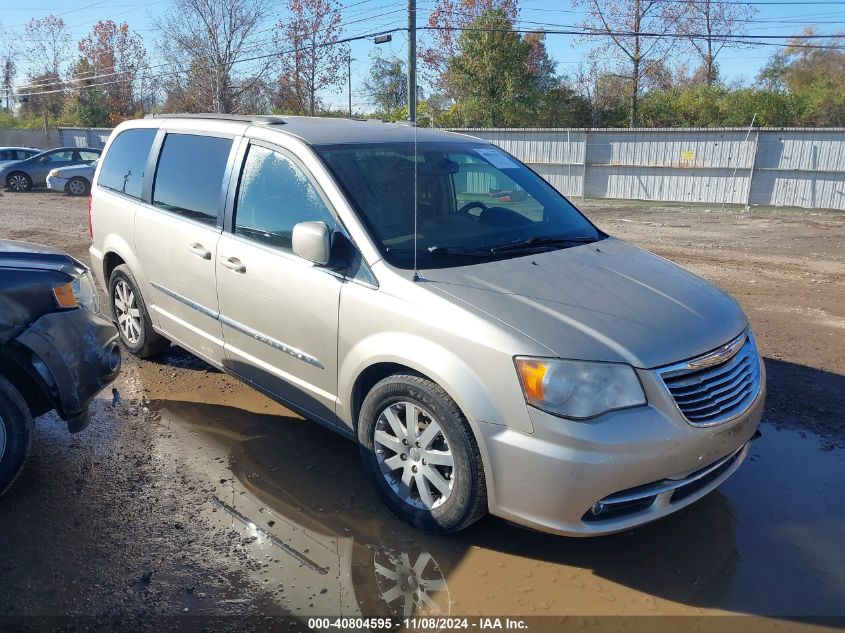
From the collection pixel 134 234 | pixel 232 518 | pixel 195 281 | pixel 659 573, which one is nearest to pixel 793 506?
pixel 659 573

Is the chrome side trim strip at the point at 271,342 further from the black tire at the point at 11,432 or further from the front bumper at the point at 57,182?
the front bumper at the point at 57,182

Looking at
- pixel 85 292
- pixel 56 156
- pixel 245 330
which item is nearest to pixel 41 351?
pixel 85 292

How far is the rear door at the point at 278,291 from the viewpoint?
371 centimetres

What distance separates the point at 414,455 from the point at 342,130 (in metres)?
2.17

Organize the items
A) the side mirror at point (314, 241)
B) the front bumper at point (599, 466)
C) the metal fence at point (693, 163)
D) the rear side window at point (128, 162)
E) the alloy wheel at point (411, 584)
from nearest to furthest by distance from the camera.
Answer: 1. the front bumper at point (599, 466)
2. the alloy wheel at point (411, 584)
3. the side mirror at point (314, 241)
4. the rear side window at point (128, 162)
5. the metal fence at point (693, 163)

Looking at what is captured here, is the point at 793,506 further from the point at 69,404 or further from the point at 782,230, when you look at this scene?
the point at 782,230

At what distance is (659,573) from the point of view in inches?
124

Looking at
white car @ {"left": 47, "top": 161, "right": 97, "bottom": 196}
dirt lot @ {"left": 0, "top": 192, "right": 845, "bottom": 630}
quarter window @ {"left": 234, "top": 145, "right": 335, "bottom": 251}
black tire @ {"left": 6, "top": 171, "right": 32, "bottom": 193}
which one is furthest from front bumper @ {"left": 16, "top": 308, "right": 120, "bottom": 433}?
black tire @ {"left": 6, "top": 171, "right": 32, "bottom": 193}

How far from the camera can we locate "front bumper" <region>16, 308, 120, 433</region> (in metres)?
3.62

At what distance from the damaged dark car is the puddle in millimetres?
839

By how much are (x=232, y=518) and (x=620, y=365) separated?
7.01ft

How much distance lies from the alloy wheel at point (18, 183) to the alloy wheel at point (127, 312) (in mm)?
18995

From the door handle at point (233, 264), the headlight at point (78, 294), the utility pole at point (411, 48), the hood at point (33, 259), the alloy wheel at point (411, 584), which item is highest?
the utility pole at point (411, 48)

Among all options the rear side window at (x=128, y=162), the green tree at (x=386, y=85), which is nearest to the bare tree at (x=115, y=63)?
the green tree at (x=386, y=85)
